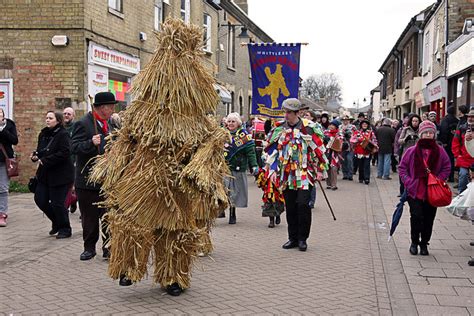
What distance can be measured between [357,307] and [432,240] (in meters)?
3.44

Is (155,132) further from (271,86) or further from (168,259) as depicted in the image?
(271,86)

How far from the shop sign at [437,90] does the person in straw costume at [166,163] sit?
1739 centimetres

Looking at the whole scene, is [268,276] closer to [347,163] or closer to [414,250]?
[414,250]

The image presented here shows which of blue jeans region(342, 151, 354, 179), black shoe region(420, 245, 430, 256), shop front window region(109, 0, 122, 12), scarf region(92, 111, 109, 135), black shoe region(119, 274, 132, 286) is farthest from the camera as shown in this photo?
blue jeans region(342, 151, 354, 179)

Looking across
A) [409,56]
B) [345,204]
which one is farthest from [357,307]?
[409,56]

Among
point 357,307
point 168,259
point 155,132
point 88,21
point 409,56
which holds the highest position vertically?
point 409,56

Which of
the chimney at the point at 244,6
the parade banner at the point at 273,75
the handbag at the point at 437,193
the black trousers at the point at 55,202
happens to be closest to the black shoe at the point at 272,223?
the handbag at the point at 437,193

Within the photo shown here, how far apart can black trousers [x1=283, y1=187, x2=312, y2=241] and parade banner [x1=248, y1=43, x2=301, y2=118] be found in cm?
721

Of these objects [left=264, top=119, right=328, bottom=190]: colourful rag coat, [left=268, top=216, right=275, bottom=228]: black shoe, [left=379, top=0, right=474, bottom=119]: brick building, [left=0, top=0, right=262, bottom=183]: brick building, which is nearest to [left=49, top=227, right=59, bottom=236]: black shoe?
[left=264, top=119, right=328, bottom=190]: colourful rag coat

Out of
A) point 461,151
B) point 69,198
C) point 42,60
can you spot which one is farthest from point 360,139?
point 69,198

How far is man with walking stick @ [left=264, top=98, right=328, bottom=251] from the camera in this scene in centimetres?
750

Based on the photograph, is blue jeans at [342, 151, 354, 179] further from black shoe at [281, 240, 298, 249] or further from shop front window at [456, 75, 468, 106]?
black shoe at [281, 240, 298, 249]

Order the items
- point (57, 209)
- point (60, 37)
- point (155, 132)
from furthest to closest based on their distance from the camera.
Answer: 1. point (60, 37)
2. point (57, 209)
3. point (155, 132)

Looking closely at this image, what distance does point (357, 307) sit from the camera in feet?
17.2
